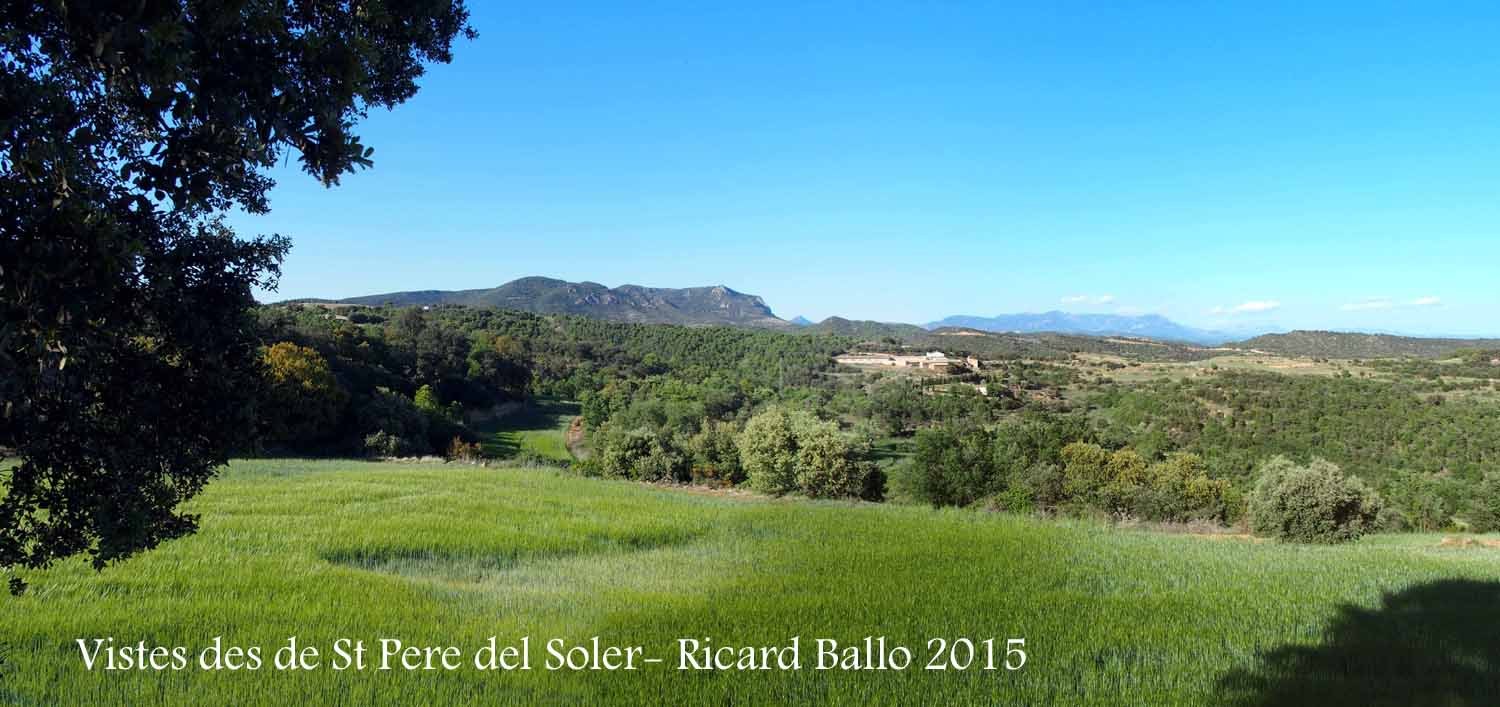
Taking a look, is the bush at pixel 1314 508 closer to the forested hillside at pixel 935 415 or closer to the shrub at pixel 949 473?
the forested hillside at pixel 935 415

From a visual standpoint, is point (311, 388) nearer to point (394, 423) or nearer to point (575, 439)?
point (394, 423)

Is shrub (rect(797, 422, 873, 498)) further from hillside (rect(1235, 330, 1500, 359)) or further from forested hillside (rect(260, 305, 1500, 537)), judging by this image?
hillside (rect(1235, 330, 1500, 359))

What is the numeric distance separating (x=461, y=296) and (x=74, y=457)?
203 metres

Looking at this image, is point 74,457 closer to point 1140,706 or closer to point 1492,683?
point 1140,706

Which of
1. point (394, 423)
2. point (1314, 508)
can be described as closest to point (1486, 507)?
point (1314, 508)

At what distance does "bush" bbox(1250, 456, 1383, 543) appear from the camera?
19.6 meters

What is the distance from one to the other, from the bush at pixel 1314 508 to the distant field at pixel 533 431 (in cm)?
4209

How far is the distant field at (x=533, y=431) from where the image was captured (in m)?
57.9

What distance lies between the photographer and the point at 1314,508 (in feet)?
64.9

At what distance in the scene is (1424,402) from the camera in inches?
2072

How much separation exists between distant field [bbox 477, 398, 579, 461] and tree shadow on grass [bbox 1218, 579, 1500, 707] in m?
47.7

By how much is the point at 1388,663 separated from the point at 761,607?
17.6 ft

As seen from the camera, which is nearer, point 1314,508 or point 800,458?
point 1314,508

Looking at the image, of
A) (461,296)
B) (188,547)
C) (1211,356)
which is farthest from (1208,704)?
(461,296)
